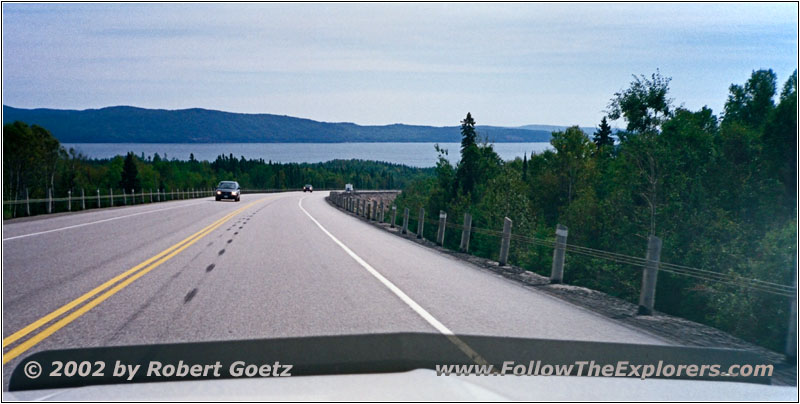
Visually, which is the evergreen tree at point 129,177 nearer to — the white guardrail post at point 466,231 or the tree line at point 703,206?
the tree line at point 703,206

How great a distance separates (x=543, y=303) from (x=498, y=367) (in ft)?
13.2

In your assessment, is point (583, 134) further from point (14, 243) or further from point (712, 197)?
point (14, 243)

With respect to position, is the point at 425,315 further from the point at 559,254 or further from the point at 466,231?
the point at 466,231

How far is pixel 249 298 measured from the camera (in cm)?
943

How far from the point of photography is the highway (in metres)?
7.32

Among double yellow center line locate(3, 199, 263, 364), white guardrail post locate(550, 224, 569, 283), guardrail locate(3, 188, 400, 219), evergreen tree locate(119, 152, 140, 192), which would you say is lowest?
evergreen tree locate(119, 152, 140, 192)

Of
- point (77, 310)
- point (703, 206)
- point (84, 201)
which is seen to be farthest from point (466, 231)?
point (703, 206)

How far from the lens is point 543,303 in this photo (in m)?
9.74

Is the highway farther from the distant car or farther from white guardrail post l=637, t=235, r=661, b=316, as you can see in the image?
the distant car

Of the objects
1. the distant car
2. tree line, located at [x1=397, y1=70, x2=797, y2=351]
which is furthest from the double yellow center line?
the distant car

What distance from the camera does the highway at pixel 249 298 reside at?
7316 millimetres

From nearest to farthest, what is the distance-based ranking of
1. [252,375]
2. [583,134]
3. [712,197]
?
[252,375] → [712,197] → [583,134]

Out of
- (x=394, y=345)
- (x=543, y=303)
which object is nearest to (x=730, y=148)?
(x=543, y=303)

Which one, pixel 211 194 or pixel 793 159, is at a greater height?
pixel 793 159
